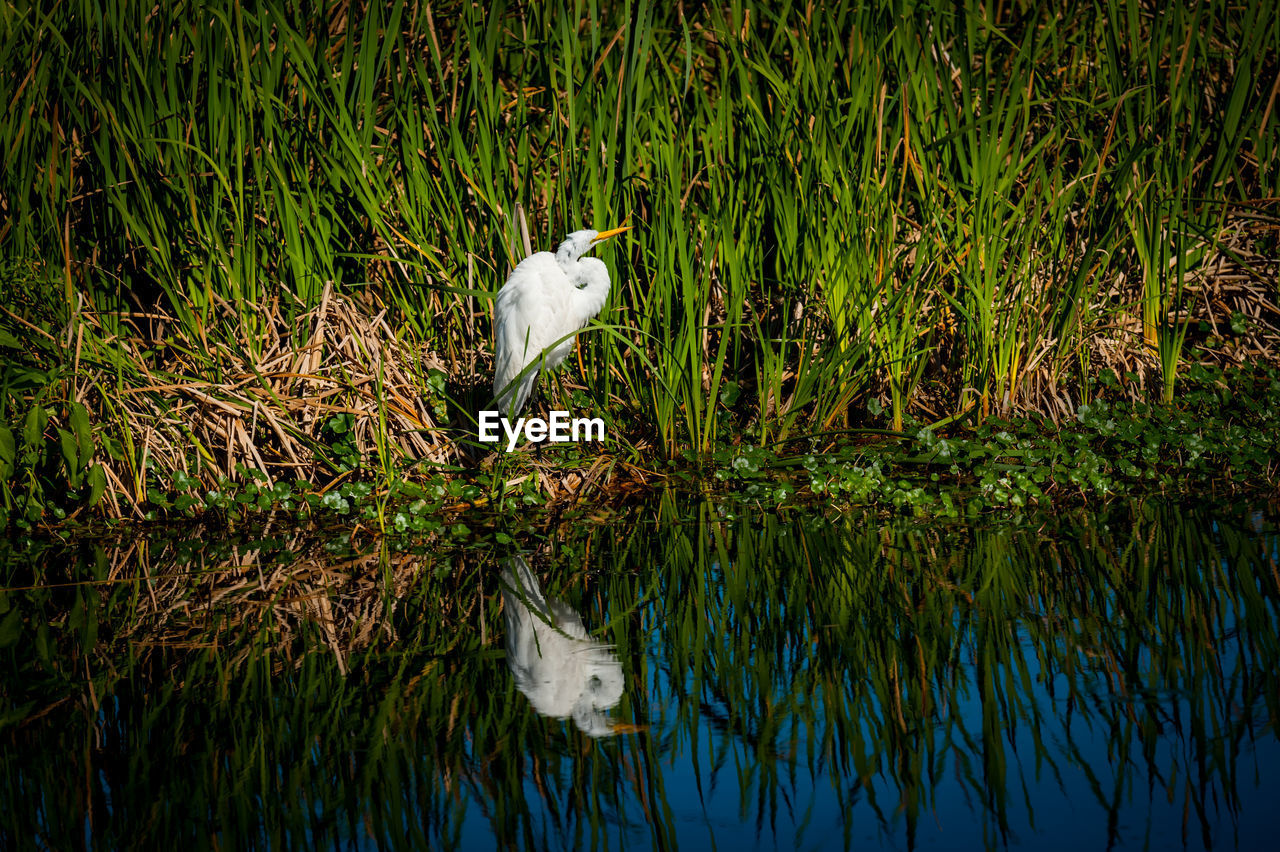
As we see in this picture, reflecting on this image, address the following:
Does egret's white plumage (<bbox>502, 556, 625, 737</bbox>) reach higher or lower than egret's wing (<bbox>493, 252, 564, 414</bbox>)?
lower

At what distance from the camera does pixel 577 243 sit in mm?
3393

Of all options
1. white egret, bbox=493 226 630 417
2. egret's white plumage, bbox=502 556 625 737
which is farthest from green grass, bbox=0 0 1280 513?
egret's white plumage, bbox=502 556 625 737

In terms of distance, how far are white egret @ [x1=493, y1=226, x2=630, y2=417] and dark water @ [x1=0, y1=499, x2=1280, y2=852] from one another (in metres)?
0.71

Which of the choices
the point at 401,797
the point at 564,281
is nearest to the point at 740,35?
the point at 564,281

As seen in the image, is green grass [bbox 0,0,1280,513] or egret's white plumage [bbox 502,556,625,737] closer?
egret's white plumage [bbox 502,556,625,737]

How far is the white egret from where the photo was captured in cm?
335

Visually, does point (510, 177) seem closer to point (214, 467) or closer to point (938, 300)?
point (214, 467)

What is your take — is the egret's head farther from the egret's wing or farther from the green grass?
the green grass

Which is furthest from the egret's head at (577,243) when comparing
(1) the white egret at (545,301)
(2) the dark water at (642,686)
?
(2) the dark water at (642,686)

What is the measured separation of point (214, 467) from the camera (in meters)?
3.53

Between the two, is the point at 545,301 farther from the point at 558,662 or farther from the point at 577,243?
the point at 558,662

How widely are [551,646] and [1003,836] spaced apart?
109 centimetres

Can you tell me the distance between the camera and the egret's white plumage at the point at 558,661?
6.48 ft

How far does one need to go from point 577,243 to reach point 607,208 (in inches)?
14.4
